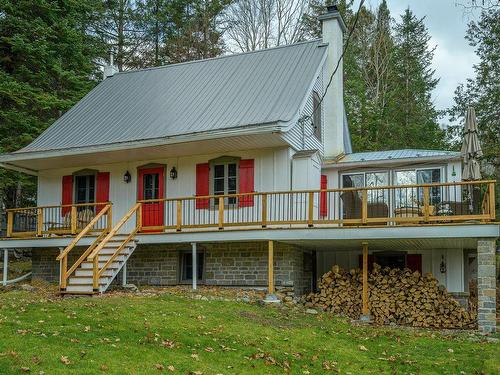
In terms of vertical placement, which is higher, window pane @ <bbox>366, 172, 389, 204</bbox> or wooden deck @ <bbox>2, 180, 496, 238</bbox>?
window pane @ <bbox>366, 172, 389, 204</bbox>

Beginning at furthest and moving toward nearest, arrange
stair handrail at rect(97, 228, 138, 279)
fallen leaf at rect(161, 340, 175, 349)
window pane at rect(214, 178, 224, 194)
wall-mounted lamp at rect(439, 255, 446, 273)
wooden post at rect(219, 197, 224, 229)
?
window pane at rect(214, 178, 224, 194)
wall-mounted lamp at rect(439, 255, 446, 273)
wooden post at rect(219, 197, 224, 229)
stair handrail at rect(97, 228, 138, 279)
fallen leaf at rect(161, 340, 175, 349)

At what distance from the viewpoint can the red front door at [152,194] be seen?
678 inches

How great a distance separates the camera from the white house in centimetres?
1408

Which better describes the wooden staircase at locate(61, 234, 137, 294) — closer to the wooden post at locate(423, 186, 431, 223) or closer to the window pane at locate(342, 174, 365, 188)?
the window pane at locate(342, 174, 365, 188)

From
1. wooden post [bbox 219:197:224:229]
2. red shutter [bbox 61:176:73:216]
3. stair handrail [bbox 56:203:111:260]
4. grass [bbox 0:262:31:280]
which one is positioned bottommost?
grass [bbox 0:262:31:280]

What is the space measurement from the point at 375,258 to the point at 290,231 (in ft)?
12.6

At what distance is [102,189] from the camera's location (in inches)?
719

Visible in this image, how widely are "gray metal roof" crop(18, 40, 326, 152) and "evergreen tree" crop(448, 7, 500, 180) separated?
992 centimetres

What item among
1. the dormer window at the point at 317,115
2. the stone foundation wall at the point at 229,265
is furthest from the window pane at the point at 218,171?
the dormer window at the point at 317,115

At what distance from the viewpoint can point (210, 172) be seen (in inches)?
659

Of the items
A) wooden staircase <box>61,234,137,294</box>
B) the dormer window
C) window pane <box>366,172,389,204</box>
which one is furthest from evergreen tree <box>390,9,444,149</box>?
wooden staircase <box>61,234,137,294</box>

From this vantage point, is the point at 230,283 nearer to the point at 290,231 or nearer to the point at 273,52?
the point at 290,231

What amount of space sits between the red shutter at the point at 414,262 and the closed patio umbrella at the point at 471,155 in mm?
3126

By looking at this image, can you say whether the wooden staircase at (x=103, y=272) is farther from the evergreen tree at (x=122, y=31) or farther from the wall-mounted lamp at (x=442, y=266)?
the evergreen tree at (x=122, y=31)
